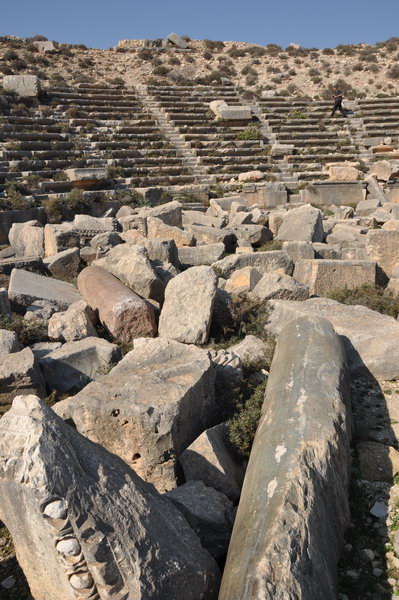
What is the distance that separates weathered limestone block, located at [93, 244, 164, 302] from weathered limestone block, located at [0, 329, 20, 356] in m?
2.13

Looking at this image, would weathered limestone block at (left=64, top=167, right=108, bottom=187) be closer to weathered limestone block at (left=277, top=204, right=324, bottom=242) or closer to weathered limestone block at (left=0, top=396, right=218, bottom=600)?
weathered limestone block at (left=277, top=204, right=324, bottom=242)

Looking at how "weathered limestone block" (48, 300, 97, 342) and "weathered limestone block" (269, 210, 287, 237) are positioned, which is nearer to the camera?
"weathered limestone block" (48, 300, 97, 342)

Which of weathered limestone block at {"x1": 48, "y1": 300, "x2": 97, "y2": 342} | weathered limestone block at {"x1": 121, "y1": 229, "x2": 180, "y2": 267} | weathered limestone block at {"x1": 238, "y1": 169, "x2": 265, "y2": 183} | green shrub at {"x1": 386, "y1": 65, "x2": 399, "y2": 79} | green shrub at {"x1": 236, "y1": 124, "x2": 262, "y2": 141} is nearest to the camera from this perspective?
weathered limestone block at {"x1": 48, "y1": 300, "x2": 97, "y2": 342}

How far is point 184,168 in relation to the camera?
62.4ft

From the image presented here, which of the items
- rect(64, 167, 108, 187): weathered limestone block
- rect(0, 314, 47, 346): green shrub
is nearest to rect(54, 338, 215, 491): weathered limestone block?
rect(0, 314, 47, 346): green shrub

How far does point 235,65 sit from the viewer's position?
3136 centimetres

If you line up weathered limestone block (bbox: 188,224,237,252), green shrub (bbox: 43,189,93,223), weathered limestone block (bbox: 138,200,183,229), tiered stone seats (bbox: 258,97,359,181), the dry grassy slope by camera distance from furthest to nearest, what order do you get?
the dry grassy slope, tiered stone seats (bbox: 258,97,359,181), green shrub (bbox: 43,189,93,223), weathered limestone block (bbox: 138,200,183,229), weathered limestone block (bbox: 188,224,237,252)

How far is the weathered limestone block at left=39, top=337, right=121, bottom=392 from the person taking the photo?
5199 mm

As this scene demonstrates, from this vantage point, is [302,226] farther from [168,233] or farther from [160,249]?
[160,249]

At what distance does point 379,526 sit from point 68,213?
12.6 metres

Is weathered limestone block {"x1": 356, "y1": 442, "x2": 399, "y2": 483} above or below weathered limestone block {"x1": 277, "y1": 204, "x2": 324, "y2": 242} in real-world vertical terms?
below

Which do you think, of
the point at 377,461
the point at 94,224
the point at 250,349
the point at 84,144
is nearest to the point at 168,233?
the point at 94,224

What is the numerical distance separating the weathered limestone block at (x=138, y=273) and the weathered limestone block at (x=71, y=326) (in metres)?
1.06

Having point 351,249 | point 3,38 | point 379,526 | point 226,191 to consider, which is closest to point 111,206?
point 226,191
